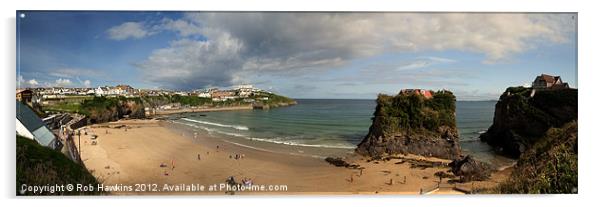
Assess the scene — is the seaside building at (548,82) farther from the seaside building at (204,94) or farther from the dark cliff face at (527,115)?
the seaside building at (204,94)

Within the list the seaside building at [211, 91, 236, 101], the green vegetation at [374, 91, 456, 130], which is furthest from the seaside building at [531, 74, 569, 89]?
the seaside building at [211, 91, 236, 101]

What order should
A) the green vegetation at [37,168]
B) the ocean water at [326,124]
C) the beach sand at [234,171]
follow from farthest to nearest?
the ocean water at [326,124] → the beach sand at [234,171] → the green vegetation at [37,168]

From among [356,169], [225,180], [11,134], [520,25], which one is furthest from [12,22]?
[520,25]

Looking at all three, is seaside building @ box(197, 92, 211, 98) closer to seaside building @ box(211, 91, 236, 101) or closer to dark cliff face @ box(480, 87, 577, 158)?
seaside building @ box(211, 91, 236, 101)

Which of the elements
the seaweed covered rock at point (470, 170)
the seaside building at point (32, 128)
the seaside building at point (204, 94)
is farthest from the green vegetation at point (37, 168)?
the seaweed covered rock at point (470, 170)

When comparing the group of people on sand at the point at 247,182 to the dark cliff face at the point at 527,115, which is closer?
the group of people on sand at the point at 247,182
